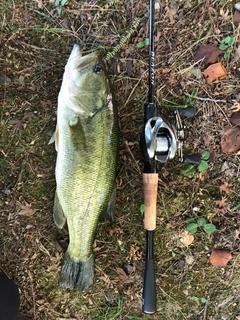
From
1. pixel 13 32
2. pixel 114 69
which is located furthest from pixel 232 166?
pixel 13 32

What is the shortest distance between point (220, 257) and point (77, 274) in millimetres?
1137

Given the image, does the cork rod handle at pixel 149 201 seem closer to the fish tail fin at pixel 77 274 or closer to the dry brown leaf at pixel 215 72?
the fish tail fin at pixel 77 274

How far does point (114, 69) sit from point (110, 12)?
0.43 metres

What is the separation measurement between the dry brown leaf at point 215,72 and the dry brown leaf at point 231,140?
0.41 meters

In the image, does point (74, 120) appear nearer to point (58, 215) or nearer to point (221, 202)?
point (58, 215)

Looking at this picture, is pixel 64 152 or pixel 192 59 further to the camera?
pixel 192 59

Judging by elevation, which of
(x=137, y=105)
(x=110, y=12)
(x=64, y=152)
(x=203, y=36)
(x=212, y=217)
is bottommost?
(x=212, y=217)

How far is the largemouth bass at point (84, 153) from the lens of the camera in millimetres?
2402

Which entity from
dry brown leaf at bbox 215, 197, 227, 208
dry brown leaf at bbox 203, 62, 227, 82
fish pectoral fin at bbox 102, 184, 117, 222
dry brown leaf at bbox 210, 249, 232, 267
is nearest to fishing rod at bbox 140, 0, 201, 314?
fish pectoral fin at bbox 102, 184, 117, 222

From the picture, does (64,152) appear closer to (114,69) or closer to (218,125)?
(114,69)

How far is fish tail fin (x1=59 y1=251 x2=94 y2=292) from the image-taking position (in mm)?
2682

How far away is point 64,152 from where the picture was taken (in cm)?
248

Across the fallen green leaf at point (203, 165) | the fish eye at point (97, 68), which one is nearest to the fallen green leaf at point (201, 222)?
the fallen green leaf at point (203, 165)

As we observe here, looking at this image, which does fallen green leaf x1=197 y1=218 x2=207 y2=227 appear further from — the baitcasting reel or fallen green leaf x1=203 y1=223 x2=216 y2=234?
the baitcasting reel
